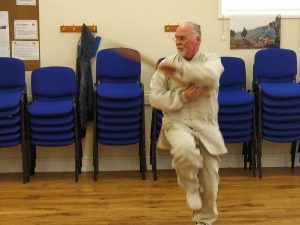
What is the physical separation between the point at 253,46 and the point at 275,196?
5.87 ft

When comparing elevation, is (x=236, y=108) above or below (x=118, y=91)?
below

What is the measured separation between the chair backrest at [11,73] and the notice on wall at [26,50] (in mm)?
207

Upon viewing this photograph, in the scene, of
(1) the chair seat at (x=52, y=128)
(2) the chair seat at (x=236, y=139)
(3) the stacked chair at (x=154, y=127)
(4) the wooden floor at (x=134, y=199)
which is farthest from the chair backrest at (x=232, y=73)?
(1) the chair seat at (x=52, y=128)

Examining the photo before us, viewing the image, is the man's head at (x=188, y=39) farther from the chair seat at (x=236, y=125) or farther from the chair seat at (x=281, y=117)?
the chair seat at (x=281, y=117)

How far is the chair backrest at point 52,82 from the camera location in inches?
197

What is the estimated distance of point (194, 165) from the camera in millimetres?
3115

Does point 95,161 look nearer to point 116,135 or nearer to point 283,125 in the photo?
point 116,135

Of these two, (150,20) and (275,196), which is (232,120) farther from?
(150,20)

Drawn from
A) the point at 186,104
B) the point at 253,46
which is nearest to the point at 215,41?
the point at 253,46

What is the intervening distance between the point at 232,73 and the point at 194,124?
205 centimetres

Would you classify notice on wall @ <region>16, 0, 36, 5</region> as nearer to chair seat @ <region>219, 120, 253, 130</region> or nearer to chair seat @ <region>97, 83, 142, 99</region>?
chair seat @ <region>97, 83, 142, 99</region>

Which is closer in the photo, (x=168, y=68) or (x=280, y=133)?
(x=168, y=68)

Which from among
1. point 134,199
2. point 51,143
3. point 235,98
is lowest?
point 134,199

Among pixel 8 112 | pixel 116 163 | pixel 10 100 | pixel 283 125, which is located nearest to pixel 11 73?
pixel 10 100
